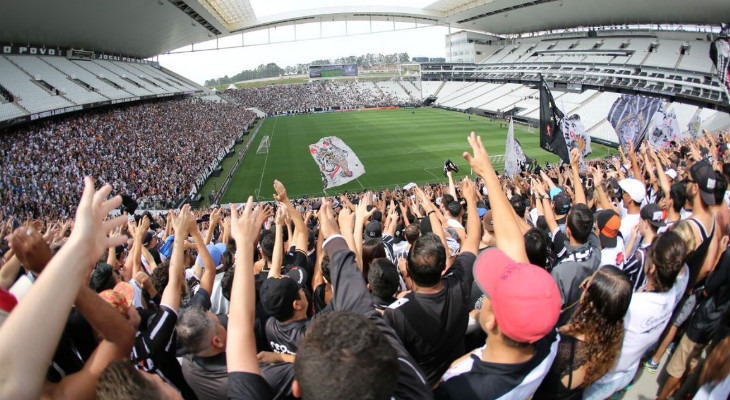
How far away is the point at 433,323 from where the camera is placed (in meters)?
2.42

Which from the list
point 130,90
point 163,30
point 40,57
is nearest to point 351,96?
point 163,30

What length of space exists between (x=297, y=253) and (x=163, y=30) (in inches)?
1965

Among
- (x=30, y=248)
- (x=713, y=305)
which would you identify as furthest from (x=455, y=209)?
(x=30, y=248)

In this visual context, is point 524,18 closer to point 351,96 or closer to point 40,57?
point 351,96

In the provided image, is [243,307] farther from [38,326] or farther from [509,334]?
[509,334]

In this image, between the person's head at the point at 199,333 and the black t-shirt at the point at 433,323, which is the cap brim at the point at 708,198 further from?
the person's head at the point at 199,333

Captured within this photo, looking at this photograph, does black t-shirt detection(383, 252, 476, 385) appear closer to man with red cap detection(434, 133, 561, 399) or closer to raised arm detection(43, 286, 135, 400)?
man with red cap detection(434, 133, 561, 399)

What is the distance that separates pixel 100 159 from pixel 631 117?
2601 cm

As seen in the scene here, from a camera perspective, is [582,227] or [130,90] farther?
[130,90]

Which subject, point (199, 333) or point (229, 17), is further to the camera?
point (229, 17)

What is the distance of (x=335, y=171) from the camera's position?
36.1 ft

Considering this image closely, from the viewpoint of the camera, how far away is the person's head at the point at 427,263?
241 cm

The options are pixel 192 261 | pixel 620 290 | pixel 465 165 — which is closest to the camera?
pixel 620 290

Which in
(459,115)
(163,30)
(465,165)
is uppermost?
(163,30)
